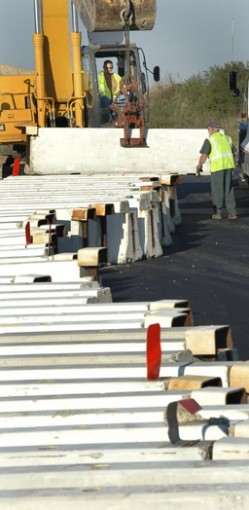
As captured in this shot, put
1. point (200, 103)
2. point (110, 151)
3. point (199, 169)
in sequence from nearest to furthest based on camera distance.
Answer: point (199, 169)
point (110, 151)
point (200, 103)

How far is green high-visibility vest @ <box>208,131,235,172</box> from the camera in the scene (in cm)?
2319

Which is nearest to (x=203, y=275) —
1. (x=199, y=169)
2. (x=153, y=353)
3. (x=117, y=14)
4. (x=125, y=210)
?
(x=125, y=210)

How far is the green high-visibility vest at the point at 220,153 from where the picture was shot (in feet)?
76.1

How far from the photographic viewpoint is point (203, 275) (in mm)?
16812

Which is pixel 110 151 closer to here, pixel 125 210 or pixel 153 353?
pixel 125 210

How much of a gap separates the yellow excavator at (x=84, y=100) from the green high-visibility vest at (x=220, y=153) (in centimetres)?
78

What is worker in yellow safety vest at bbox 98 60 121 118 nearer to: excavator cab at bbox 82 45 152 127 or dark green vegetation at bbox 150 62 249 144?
excavator cab at bbox 82 45 152 127

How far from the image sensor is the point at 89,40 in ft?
89.7

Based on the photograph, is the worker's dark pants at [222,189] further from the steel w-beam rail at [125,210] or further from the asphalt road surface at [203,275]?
the steel w-beam rail at [125,210]

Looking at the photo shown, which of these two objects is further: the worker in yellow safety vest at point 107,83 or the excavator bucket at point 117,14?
the worker in yellow safety vest at point 107,83

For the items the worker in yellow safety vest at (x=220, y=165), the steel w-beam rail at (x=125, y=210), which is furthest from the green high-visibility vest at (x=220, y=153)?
the steel w-beam rail at (x=125, y=210)

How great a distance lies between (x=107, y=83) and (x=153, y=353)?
21.3m

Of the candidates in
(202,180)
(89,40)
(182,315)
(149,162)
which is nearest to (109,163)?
(149,162)

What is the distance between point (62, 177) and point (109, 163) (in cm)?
123
